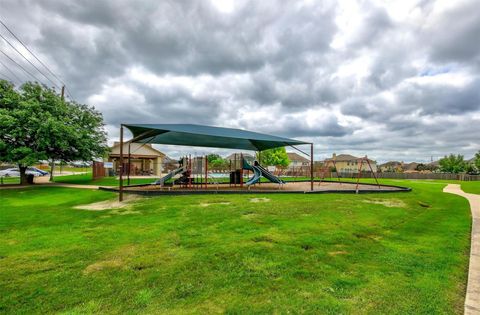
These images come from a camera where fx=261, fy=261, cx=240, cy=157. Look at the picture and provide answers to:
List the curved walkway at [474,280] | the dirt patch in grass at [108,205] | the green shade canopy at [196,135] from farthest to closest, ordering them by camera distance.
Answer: the green shade canopy at [196,135] → the dirt patch in grass at [108,205] → the curved walkway at [474,280]

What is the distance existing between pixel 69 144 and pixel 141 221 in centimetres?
1343

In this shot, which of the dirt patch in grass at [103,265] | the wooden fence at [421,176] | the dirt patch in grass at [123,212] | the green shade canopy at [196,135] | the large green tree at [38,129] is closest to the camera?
the dirt patch in grass at [103,265]

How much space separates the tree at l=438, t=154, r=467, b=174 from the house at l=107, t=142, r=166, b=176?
2158 inches

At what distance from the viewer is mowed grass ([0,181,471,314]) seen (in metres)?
2.63

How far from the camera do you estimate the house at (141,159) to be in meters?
32.2

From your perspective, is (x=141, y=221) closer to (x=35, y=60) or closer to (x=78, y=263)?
(x=78, y=263)

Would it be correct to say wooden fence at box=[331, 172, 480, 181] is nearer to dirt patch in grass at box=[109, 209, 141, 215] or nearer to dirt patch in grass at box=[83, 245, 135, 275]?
dirt patch in grass at box=[109, 209, 141, 215]

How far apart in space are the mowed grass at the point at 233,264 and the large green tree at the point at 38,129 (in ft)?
32.3

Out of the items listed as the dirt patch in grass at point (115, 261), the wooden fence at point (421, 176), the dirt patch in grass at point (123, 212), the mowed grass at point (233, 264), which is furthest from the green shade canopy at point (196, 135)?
the wooden fence at point (421, 176)

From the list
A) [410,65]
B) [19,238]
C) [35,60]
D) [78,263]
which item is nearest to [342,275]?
[78,263]

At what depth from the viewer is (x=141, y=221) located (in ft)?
20.9

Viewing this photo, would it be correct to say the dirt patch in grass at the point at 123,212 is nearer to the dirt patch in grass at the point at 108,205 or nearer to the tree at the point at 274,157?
the dirt patch in grass at the point at 108,205

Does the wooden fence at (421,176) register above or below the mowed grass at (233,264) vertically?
above

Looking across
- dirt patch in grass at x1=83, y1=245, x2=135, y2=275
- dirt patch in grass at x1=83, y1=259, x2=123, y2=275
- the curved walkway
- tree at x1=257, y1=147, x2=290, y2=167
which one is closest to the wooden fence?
tree at x1=257, y1=147, x2=290, y2=167
